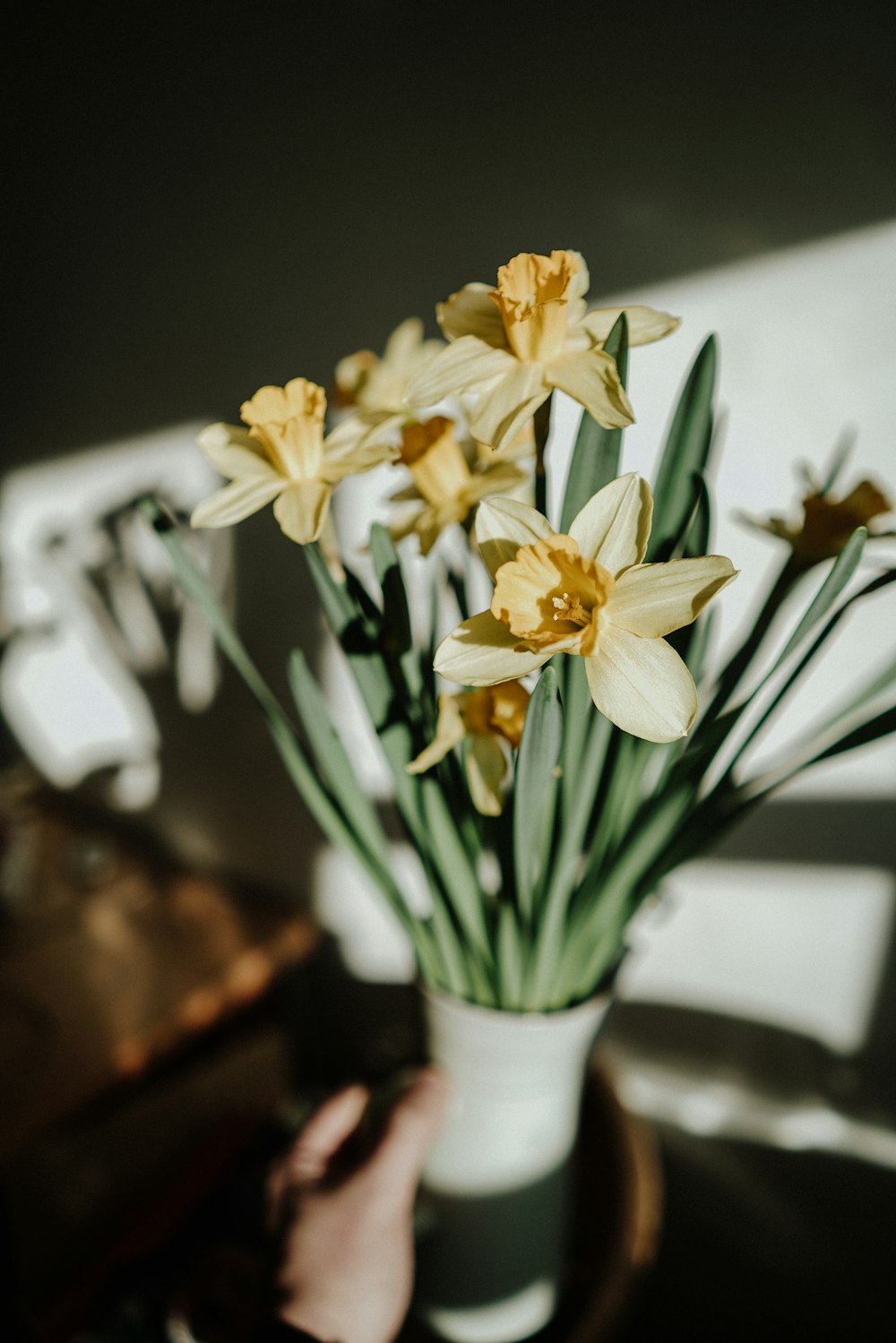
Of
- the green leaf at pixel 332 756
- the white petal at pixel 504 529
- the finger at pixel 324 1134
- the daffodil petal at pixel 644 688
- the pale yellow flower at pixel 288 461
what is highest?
the pale yellow flower at pixel 288 461

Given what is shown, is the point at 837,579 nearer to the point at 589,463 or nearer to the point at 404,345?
the point at 589,463

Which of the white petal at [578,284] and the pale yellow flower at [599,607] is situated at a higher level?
the white petal at [578,284]

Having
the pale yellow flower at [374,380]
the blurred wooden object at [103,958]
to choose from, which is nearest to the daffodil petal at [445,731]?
the pale yellow flower at [374,380]

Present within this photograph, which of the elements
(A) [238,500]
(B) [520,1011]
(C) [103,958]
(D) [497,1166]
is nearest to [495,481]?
(A) [238,500]

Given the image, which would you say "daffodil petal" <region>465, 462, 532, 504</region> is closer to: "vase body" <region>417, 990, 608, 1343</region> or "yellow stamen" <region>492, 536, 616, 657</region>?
"yellow stamen" <region>492, 536, 616, 657</region>

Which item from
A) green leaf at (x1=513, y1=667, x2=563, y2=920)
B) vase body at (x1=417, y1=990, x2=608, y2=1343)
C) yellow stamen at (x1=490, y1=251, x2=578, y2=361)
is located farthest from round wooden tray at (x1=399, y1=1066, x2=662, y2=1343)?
yellow stamen at (x1=490, y1=251, x2=578, y2=361)

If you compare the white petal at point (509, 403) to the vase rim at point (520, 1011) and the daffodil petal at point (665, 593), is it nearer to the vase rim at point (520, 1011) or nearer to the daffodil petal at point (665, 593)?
the daffodil petal at point (665, 593)

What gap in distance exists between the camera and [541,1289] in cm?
62

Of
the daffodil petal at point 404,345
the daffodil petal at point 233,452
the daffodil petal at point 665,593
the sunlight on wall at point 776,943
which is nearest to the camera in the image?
the daffodil petal at point 665,593

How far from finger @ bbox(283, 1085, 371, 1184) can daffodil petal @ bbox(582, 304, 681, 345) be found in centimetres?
58

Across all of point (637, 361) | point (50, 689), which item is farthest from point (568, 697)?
point (50, 689)

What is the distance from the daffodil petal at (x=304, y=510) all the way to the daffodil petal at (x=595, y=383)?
128 millimetres

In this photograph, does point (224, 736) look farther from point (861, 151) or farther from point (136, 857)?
point (861, 151)

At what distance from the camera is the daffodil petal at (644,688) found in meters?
0.34
